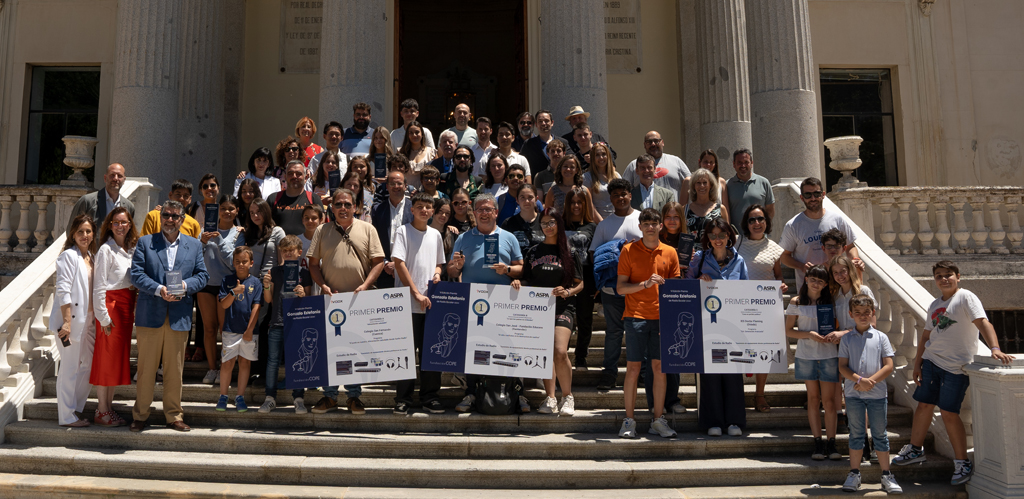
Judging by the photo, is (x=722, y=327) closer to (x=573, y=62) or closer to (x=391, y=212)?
(x=391, y=212)

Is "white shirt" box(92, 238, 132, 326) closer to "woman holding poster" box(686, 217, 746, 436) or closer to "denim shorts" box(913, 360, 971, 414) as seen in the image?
"woman holding poster" box(686, 217, 746, 436)

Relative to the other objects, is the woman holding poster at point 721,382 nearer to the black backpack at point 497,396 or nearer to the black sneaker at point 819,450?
the black sneaker at point 819,450

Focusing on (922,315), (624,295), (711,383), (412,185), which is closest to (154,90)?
(412,185)

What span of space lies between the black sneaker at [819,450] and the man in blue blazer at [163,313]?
5.70 metres

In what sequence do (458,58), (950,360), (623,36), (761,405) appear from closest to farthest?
1. (950,360)
2. (761,405)
3. (623,36)
4. (458,58)

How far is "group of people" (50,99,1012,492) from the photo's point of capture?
21.4ft

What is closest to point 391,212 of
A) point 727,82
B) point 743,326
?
point 743,326

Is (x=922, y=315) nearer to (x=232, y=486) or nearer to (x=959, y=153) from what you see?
(x=232, y=486)

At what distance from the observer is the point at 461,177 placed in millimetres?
8734

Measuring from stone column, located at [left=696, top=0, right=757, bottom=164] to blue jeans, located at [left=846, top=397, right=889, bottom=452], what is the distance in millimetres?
7580

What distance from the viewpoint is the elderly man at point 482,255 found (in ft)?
23.5

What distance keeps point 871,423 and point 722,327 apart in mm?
1452

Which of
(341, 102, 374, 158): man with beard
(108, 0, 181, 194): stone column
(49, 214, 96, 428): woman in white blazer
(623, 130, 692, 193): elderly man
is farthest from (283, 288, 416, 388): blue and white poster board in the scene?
(108, 0, 181, 194): stone column

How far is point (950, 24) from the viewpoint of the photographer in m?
15.8
